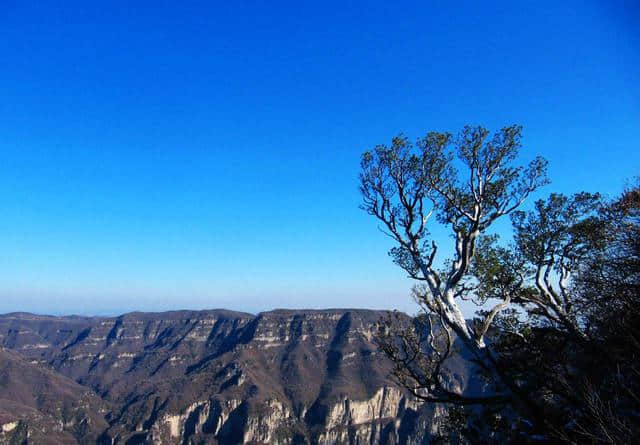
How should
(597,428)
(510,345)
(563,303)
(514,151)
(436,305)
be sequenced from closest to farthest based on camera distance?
(597,428) → (436,305) → (514,151) → (510,345) → (563,303)

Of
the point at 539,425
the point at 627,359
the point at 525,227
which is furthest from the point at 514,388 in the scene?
the point at 525,227

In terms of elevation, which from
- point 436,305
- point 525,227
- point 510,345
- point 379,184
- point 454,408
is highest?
point 379,184

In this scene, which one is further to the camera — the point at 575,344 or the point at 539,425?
the point at 575,344

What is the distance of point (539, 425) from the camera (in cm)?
1470

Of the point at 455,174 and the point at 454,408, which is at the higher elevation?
the point at 455,174

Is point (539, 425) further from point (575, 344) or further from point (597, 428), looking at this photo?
point (575, 344)

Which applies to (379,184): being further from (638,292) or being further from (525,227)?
(638,292)

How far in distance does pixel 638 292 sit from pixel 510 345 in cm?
702

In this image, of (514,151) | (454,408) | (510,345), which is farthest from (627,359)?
(514,151)

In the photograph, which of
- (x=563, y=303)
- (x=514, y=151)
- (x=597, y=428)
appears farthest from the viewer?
(x=563, y=303)

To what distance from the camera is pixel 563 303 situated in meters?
23.9

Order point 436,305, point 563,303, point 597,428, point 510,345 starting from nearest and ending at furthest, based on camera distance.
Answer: point 597,428 < point 436,305 < point 510,345 < point 563,303

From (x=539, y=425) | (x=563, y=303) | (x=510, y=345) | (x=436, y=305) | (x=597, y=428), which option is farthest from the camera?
(x=563, y=303)

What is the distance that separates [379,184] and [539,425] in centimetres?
1398
